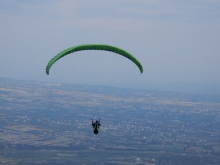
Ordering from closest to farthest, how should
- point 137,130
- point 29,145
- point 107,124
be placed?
point 29,145
point 137,130
point 107,124

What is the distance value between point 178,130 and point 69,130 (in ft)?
180

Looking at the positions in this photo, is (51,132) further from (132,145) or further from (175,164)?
(175,164)

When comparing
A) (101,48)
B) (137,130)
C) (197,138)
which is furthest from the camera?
(137,130)

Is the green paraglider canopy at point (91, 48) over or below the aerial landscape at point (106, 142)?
over

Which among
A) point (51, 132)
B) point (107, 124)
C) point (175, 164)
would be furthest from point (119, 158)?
point (107, 124)

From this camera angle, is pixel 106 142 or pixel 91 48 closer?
A: pixel 91 48

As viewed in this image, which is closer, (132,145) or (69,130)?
(132,145)

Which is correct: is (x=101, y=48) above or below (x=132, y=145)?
above

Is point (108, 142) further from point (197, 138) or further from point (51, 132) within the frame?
point (197, 138)

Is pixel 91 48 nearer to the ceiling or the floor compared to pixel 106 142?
nearer to the ceiling

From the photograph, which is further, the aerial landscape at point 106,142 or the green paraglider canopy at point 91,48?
the aerial landscape at point 106,142

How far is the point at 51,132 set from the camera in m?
162

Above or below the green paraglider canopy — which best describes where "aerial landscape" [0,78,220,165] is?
below

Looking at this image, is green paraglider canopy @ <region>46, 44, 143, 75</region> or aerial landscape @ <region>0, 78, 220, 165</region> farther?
aerial landscape @ <region>0, 78, 220, 165</region>
